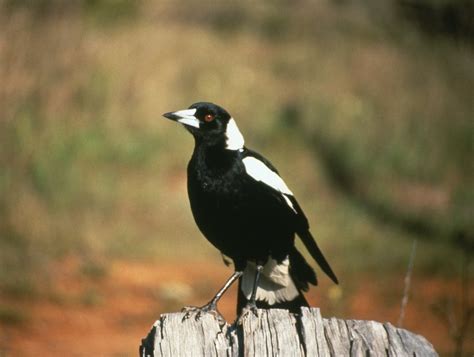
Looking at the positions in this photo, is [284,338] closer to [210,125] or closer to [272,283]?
[272,283]

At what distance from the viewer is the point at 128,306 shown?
678cm

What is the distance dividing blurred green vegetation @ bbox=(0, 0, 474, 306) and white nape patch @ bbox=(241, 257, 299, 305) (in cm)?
302

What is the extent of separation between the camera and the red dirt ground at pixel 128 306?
19.4ft

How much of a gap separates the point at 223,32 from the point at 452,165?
203 inches

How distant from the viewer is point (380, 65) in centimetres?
1203

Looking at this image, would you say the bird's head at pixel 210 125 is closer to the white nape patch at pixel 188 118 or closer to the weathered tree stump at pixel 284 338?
the white nape patch at pixel 188 118

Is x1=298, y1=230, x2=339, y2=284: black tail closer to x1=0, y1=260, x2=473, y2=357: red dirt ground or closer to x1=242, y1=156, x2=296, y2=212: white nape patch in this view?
x1=242, y1=156, x2=296, y2=212: white nape patch

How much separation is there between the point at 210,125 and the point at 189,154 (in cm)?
575

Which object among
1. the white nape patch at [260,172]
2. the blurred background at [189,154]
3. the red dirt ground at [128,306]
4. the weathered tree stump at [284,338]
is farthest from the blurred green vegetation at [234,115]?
the weathered tree stump at [284,338]

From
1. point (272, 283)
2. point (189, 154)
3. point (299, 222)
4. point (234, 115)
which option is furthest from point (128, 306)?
point (234, 115)

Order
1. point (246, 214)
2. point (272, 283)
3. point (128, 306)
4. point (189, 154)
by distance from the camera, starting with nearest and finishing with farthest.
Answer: point (246, 214)
point (272, 283)
point (128, 306)
point (189, 154)

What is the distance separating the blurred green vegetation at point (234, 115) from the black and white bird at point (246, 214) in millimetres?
3103

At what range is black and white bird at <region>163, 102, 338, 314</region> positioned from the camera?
3.73 metres

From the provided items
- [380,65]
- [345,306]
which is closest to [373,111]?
[380,65]
